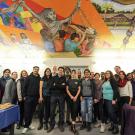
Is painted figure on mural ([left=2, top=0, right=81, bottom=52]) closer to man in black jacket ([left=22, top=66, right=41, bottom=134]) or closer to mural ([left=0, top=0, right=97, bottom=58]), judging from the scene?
mural ([left=0, top=0, right=97, bottom=58])

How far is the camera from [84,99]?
20.0ft

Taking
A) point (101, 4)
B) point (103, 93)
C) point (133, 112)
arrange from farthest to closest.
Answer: point (101, 4), point (103, 93), point (133, 112)

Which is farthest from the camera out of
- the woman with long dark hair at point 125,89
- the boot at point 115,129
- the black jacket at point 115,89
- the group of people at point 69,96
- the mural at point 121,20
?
the mural at point 121,20

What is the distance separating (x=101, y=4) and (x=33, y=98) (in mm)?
4590

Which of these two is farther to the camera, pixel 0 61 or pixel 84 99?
pixel 0 61

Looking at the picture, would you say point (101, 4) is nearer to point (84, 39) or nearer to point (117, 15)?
point (117, 15)

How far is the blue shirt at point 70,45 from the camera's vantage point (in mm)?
9062

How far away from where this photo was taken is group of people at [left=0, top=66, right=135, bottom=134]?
593 cm

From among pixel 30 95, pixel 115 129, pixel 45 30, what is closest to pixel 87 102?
pixel 115 129

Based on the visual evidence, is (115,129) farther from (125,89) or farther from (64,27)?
(64,27)

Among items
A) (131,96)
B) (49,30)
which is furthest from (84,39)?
(131,96)

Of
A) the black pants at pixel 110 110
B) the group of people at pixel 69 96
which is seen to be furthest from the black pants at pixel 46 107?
the black pants at pixel 110 110

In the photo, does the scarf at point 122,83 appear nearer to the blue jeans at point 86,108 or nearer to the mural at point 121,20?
the blue jeans at point 86,108

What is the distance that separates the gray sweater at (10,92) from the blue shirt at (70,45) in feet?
10.7
